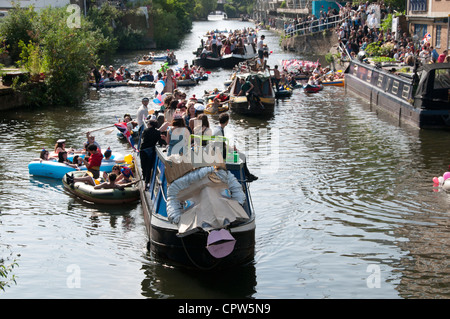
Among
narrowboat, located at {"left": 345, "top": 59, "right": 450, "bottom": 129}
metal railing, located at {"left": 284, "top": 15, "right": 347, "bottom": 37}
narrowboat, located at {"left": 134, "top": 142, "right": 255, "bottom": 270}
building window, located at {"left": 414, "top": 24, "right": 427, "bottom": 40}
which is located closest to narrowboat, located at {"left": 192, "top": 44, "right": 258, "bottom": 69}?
metal railing, located at {"left": 284, "top": 15, "right": 347, "bottom": 37}

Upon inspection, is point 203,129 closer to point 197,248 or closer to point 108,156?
point 197,248

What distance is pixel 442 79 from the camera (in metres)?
22.9

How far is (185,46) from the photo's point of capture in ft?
228

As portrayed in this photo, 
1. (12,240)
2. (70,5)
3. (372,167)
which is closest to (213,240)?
(12,240)

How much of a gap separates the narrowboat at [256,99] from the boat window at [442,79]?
7.46 m

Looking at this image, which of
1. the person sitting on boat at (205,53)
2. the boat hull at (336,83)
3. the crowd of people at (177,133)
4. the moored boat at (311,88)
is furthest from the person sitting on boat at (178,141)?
the person sitting on boat at (205,53)

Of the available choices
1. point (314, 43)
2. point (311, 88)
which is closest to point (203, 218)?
point (311, 88)

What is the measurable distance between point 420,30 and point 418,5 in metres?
1.51

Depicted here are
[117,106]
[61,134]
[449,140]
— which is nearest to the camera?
[449,140]

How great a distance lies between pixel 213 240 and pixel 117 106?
68.5 ft

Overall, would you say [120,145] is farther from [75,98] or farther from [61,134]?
[75,98]

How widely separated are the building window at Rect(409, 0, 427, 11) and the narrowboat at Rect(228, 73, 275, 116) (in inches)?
567

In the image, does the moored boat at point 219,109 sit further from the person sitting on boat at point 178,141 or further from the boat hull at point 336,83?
the person sitting on boat at point 178,141

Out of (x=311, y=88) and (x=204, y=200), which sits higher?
(x=204, y=200)
